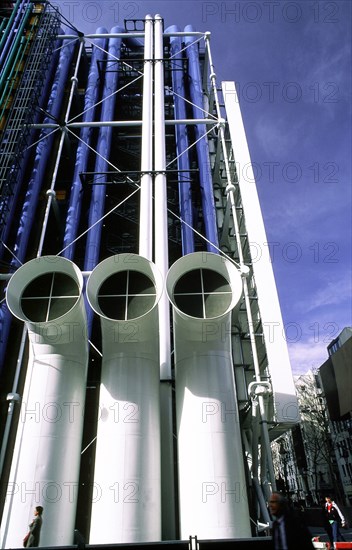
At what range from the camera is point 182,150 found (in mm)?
17688

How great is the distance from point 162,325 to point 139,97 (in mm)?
16517

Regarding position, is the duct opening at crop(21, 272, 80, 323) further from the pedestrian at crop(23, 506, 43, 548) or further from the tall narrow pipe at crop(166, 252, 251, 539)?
the pedestrian at crop(23, 506, 43, 548)

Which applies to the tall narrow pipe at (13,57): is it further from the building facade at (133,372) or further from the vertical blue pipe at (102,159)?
the vertical blue pipe at (102,159)

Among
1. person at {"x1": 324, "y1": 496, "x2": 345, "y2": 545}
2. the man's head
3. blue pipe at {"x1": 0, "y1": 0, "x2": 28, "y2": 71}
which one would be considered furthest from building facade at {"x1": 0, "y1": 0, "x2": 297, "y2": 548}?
the man's head

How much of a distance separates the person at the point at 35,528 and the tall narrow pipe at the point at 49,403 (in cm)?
33

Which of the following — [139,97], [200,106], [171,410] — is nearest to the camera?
[171,410]

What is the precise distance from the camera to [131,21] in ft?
79.4

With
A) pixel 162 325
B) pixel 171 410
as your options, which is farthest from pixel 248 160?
pixel 171 410

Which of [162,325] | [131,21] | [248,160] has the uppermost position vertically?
[131,21]

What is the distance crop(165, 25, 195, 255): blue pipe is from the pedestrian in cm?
896

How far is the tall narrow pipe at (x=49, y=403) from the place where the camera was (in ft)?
25.9

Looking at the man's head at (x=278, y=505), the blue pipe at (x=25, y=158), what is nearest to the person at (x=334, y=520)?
the man's head at (x=278, y=505)

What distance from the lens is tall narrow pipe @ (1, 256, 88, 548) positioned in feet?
25.9

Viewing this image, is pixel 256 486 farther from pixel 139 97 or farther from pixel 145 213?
pixel 139 97
